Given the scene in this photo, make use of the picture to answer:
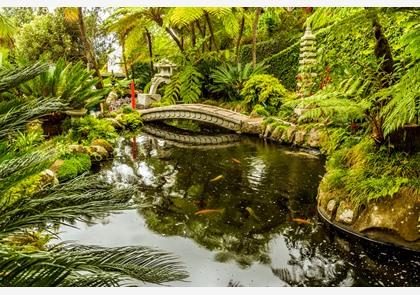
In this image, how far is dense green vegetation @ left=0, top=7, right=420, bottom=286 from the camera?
3.76ft

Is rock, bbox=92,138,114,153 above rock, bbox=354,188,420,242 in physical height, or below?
below

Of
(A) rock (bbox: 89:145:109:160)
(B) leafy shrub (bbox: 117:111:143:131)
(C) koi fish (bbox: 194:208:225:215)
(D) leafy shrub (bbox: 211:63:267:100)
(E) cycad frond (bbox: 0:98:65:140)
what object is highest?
(E) cycad frond (bbox: 0:98:65:140)

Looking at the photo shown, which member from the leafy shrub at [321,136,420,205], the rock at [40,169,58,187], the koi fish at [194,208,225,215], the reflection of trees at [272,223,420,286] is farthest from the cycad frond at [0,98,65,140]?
the rock at [40,169,58,187]

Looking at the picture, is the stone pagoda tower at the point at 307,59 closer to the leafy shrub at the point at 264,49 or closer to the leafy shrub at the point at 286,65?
the leafy shrub at the point at 286,65

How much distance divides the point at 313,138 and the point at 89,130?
3.39m

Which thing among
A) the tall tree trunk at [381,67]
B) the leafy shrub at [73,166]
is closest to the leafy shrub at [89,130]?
the leafy shrub at [73,166]

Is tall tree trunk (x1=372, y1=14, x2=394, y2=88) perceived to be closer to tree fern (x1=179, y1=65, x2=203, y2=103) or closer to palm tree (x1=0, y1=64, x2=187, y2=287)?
palm tree (x1=0, y1=64, x2=187, y2=287)

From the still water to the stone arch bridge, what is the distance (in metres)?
2.08

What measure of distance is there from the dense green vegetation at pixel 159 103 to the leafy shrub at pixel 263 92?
3cm

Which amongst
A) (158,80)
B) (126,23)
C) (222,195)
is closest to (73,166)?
(222,195)

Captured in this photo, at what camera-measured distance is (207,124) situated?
8172 mm

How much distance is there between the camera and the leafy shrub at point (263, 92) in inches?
295

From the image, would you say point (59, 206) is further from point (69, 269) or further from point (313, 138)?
point (313, 138)

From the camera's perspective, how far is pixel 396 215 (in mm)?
2586
